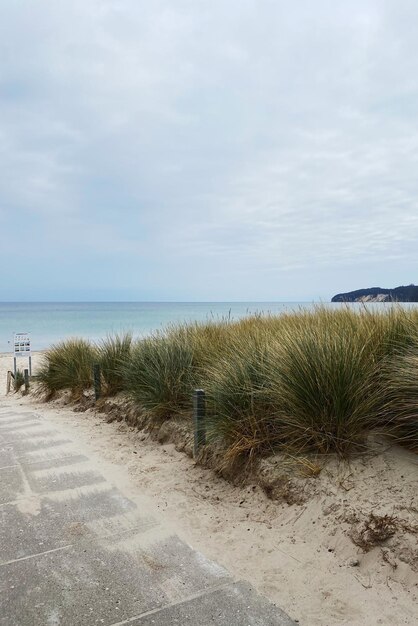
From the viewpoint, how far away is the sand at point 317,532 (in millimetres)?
2697

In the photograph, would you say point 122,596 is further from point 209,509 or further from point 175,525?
point 209,509

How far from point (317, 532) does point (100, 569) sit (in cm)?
151

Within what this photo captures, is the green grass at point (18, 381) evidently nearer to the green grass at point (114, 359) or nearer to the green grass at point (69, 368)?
the green grass at point (69, 368)

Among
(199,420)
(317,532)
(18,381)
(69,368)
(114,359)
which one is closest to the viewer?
(317,532)

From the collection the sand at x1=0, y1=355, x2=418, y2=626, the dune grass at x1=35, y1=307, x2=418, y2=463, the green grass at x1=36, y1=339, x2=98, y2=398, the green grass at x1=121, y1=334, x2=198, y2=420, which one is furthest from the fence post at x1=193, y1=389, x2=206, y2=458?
the green grass at x1=36, y1=339, x2=98, y2=398

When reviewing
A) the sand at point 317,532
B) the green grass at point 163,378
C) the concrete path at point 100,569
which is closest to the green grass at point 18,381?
the green grass at point 163,378

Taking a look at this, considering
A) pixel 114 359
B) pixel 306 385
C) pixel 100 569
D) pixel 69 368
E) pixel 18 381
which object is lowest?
pixel 18 381

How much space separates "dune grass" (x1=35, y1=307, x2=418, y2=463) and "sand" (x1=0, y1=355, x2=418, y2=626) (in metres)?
0.28

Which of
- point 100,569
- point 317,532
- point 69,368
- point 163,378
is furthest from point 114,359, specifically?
point 317,532

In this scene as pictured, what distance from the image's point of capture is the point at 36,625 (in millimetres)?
2459

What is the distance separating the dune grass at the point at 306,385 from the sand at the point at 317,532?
0.93ft

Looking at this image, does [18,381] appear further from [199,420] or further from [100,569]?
[100,569]

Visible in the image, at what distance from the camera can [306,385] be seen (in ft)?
13.6

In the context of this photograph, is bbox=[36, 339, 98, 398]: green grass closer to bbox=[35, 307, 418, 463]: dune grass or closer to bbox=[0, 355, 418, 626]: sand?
bbox=[35, 307, 418, 463]: dune grass
